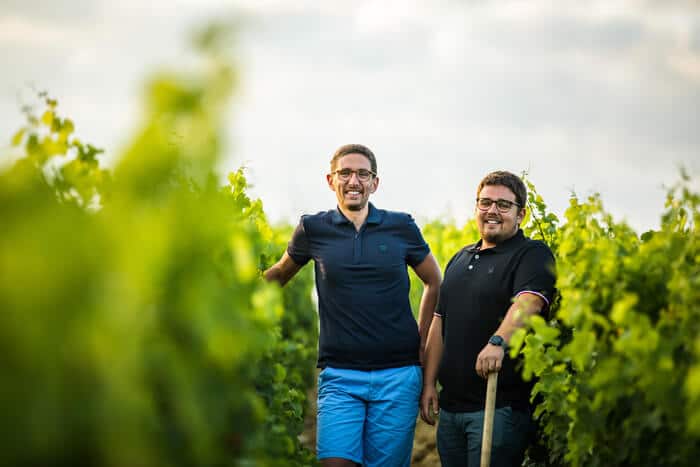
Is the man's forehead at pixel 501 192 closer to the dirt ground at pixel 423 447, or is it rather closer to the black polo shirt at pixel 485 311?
the black polo shirt at pixel 485 311

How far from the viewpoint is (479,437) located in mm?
4484

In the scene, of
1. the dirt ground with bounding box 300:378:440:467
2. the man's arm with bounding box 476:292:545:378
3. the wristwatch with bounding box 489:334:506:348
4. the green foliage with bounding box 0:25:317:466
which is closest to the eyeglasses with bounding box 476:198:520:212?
the man's arm with bounding box 476:292:545:378

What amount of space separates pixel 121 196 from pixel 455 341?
10.5 ft

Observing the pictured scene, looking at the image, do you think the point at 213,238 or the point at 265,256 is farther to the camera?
the point at 265,256

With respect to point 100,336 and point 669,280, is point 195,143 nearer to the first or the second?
point 100,336

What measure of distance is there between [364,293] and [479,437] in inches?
42.7

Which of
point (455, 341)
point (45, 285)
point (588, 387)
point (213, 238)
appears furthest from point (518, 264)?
point (45, 285)

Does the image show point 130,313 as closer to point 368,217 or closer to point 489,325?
point 489,325

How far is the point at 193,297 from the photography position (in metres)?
1.80

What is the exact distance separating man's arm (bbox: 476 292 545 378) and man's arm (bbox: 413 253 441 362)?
0.76m

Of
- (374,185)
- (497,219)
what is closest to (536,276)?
(497,219)

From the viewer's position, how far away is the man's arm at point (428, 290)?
199 inches

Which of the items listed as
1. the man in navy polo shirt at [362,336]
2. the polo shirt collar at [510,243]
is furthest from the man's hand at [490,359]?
the polo shirt collar at [510,243]

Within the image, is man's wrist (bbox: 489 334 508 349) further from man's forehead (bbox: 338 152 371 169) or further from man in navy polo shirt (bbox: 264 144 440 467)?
man's forehead (bbox: 338 152 371 169)
